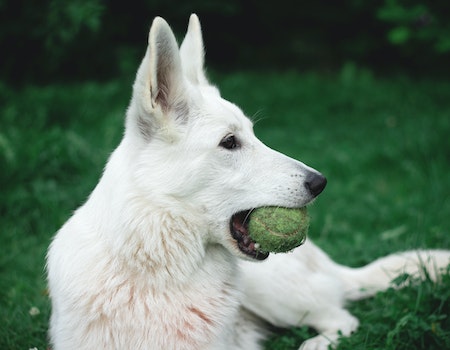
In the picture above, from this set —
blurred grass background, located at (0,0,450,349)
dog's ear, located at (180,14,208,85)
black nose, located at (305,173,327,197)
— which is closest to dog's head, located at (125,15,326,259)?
black nose, located at (305,173,327,197)

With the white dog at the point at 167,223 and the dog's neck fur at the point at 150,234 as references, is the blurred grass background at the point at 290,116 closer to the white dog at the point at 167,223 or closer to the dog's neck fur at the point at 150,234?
the white dog at the point at 167,223

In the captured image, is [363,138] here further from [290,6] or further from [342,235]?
[290,6]

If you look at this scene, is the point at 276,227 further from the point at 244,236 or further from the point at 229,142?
the point at 229,142

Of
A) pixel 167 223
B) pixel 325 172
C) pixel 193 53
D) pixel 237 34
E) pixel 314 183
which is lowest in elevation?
pixel 237 34

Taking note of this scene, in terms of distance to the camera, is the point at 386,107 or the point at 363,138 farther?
the point at 386,107

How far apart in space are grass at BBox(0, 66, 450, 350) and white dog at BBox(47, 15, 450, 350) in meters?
0.80

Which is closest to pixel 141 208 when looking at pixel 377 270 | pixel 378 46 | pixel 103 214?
pixel 103 214

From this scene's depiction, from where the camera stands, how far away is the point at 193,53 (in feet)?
10.2

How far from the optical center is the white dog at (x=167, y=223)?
8.27 feet

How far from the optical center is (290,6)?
454 inches

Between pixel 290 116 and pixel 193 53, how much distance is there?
18.6ft

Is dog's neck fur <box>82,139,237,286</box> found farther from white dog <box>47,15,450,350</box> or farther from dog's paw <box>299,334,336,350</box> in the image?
dog's paw <box>299,334,336,350</box>

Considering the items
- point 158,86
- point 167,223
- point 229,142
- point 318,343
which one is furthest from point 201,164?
point 318,343

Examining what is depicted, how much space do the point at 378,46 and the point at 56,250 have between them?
32.6 feet
